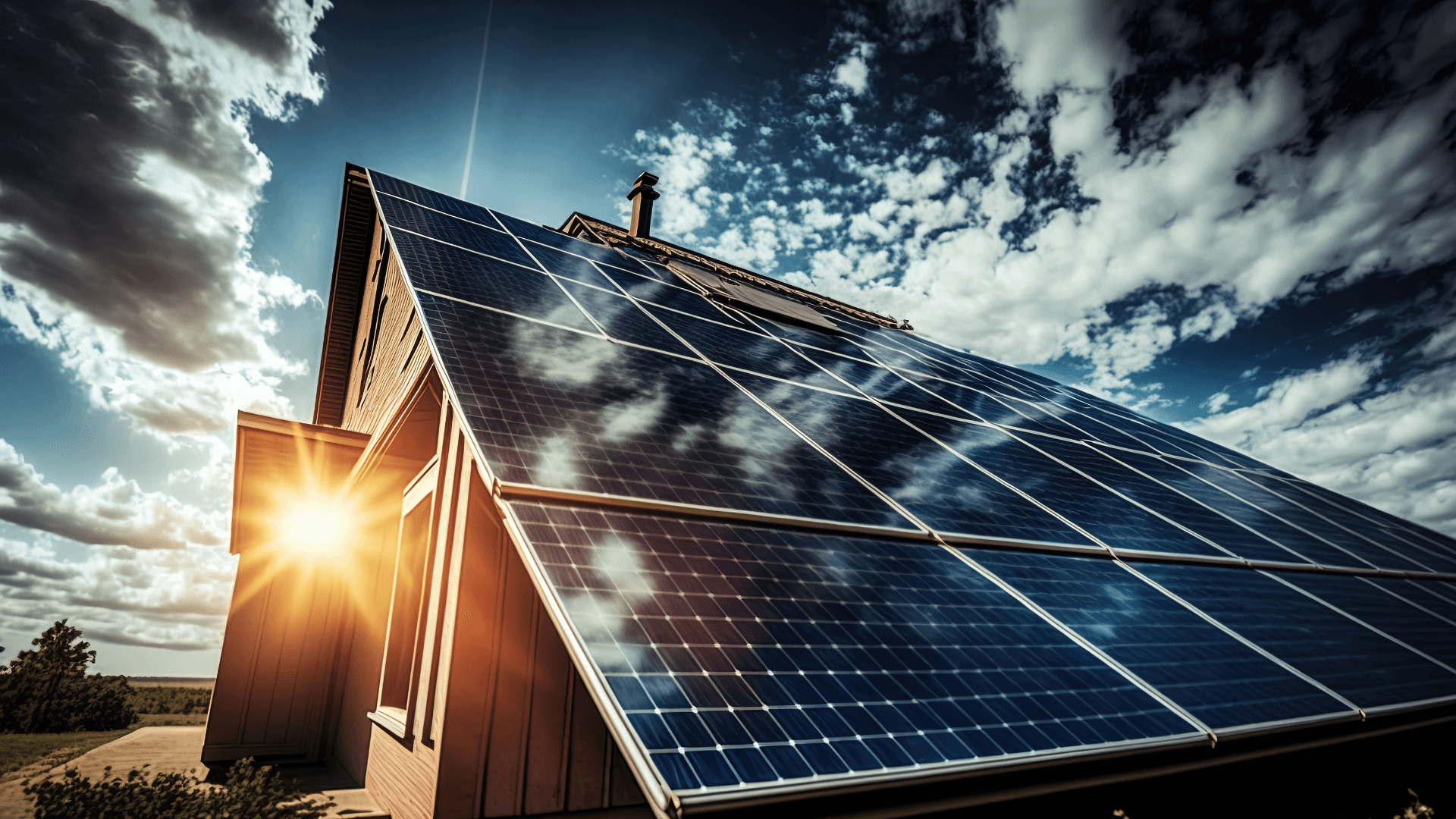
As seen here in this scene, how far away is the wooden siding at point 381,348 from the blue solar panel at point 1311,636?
8385mm

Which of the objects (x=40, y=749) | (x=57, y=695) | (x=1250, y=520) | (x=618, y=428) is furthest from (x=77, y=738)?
(x=1250, y=520)

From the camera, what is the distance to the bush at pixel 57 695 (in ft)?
78.3

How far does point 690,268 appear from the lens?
15.2 metres

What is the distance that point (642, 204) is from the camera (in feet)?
57.2

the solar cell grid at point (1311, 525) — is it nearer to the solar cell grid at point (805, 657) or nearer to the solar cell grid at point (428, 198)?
the solar cell grid at point (805, 657)

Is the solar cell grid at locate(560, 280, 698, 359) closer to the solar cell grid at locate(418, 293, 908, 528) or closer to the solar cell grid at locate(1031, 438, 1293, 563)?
the solar cell grid at locate(418, 293, 908, 528)

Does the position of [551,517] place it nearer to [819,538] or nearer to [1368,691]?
[819,538]

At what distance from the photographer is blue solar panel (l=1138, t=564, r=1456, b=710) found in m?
5.13

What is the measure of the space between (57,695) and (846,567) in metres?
36.6

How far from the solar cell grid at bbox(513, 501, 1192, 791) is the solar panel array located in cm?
2

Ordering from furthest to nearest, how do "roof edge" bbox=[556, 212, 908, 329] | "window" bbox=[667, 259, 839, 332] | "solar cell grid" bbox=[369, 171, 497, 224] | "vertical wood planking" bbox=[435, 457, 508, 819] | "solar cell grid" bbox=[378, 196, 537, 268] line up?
"roof edge" bbox=[556, 212, 908, 329]
"window" bbox=[667, 259, 839, 332]
"solar cell grid" bbox=[369, 171, 497, 224]
"solar cell grid" bbox=[378, 196, 537, 268]
"vertical wood planking" bbox=[435, 457, 508, 819]

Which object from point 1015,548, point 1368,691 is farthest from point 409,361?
point 1368,691

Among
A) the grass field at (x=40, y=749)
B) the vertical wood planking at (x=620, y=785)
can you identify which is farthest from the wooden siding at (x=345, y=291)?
the vertical wood planking at (x=620, y=785)

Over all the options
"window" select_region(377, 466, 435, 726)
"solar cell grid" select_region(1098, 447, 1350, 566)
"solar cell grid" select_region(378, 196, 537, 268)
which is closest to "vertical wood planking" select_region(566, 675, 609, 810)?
"window" select_region(377, 466, 435, 726)
